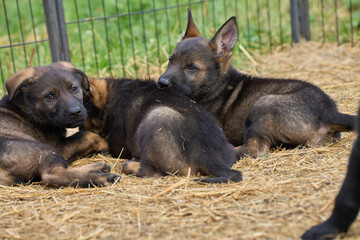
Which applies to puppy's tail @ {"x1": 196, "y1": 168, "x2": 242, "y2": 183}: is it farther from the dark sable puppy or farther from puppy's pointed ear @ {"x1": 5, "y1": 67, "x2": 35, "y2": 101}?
puppy's pointed ear @ {"x1": 5, "y1": 67, "x2": 35, "y2": 101}

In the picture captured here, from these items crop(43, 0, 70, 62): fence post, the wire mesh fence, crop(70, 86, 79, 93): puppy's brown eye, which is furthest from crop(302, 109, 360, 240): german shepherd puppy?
the wire mesh fence

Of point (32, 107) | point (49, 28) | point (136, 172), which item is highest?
point (49, 28)

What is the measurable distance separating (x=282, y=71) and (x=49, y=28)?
13.8 feet

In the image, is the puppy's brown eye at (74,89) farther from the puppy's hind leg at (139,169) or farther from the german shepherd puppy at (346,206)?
the german shepherd puppy at (346,206)

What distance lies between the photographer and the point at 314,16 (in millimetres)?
11641

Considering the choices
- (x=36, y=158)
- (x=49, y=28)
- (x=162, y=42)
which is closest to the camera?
(x=36, y=158)

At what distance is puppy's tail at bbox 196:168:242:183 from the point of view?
4082 millimetres

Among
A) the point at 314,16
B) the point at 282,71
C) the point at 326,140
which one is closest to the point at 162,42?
the point at 282,71

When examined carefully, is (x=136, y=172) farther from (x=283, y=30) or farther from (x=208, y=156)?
(x=283, y=30)

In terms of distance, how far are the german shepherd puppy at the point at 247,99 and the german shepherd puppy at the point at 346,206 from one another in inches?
80.8

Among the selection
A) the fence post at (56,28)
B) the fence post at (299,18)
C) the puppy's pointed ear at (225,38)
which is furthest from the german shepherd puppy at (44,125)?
the fence post at (299,18)

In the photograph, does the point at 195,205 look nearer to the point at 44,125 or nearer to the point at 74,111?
the point at 74,111

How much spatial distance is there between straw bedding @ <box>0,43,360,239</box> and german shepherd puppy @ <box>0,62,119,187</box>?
212mm

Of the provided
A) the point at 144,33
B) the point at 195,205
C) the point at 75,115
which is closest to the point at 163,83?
the point at 75,115
